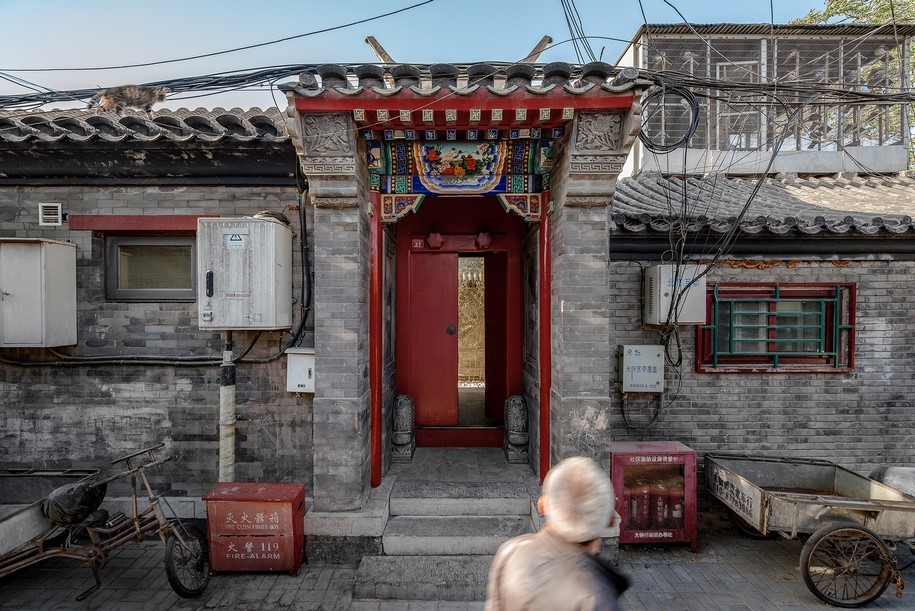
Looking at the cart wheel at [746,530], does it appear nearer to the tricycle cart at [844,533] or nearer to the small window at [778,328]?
the tricycle cart at [844,533]

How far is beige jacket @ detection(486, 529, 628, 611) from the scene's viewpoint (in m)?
1.58

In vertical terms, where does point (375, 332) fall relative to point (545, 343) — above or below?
above

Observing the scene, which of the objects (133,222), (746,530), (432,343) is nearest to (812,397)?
(746,530)

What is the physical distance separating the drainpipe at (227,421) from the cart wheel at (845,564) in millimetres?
5307

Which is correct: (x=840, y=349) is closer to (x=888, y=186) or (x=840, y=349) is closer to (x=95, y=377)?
(x=888, y=186)

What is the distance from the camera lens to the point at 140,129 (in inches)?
172

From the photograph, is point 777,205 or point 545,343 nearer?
point 545,343

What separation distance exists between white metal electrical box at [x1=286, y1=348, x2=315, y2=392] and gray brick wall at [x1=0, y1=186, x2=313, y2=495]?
235 mm

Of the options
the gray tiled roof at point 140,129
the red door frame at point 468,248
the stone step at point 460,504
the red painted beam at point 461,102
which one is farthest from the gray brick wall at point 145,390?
the red door frame at point 468,248

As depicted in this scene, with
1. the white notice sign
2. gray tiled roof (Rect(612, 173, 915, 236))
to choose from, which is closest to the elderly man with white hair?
the white notice sign

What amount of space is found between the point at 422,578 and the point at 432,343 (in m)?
2.92

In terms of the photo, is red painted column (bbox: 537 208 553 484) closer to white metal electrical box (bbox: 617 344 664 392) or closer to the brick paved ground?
white metal electrical box (bbox: 617 344 664 392)

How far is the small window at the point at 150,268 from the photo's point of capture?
465cm

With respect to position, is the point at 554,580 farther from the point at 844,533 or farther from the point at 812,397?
the point at 812,397
